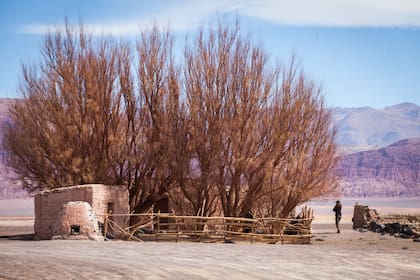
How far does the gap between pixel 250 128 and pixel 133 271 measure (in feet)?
45.2

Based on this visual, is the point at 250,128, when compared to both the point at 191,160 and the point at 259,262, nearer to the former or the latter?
the point at 191,160

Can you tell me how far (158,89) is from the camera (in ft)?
98.6

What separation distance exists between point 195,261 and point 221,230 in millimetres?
7544

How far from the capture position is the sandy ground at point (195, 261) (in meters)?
15.5

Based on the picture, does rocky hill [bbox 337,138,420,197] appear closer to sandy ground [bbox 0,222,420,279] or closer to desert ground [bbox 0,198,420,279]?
desert ground [bbox 0,198,420,279]

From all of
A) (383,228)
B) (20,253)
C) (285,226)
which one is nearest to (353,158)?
(383,228)

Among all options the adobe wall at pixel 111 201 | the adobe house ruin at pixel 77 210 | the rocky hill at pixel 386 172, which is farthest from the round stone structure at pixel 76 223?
the rocky hill at pixel 386 172

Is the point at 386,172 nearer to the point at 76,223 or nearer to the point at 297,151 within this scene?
the point at 297,151

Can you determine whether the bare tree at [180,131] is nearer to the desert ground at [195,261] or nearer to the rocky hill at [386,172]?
the desert ground at [195,261]

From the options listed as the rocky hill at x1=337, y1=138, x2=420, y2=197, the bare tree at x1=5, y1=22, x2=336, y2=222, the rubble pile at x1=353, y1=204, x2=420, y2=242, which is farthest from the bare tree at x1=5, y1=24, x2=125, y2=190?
the rocky hill at x1=337, y1=138, x2=420, y2=197

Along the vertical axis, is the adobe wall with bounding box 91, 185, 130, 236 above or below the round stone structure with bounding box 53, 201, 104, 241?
above

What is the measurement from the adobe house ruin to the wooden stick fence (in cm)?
46

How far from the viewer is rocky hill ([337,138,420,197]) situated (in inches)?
5709

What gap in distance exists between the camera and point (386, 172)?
5950 inches
